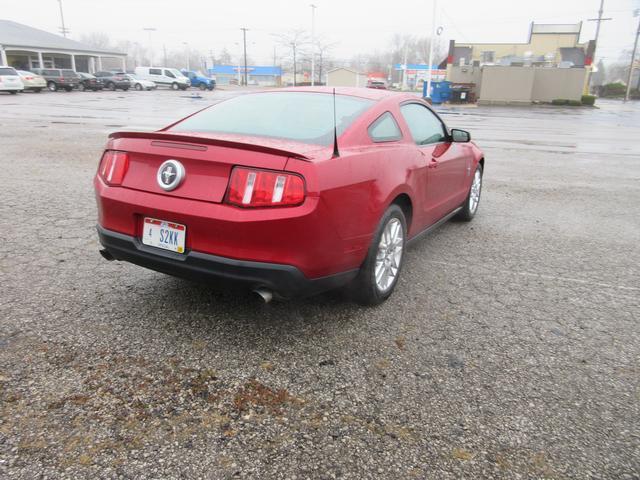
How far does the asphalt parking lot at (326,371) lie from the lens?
207 centimetres

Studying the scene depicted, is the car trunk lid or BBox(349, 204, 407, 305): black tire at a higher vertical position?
the car trunk lid

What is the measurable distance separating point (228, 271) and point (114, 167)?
108 centimetres

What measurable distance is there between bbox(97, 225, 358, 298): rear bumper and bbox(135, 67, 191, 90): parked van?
5060cm

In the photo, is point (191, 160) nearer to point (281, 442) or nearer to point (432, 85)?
point (281, 442)

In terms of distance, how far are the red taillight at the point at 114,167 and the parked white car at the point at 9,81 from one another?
3392 centimetres

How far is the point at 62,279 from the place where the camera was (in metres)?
3.69

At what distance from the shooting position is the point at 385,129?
358 cm

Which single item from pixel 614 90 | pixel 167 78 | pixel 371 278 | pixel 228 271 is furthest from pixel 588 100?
pixel 228 271

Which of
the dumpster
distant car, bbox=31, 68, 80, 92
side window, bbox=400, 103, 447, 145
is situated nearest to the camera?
side window, bbox=400, 103, 447, 145

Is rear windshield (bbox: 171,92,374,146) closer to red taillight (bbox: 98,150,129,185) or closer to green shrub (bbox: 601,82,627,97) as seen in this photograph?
red taillight (bbox: 98,150,129,185)

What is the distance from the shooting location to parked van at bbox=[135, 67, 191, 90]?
49.5 metres

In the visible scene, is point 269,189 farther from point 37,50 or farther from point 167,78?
point 37,50

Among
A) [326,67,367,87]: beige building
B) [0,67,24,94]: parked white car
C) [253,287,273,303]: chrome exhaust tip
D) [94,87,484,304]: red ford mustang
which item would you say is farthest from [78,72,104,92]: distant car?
[253,287,273,303]: chrome exhaust tip

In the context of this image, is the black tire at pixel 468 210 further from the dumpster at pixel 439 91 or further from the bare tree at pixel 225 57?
the bare tree at pixel 225 57
